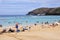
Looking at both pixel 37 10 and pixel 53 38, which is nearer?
pixel 53 38

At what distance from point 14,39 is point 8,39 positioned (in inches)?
19.9

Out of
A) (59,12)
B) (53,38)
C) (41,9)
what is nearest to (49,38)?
(53,38)

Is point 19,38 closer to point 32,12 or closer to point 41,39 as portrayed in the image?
point 41,39

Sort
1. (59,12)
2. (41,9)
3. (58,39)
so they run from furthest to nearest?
(41,9), (59,12), (58,39)

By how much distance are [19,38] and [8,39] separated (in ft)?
3.46

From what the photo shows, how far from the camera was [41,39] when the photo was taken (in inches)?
651

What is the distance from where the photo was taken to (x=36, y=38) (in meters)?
16.9

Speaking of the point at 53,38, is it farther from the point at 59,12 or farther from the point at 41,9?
the point at 41,9

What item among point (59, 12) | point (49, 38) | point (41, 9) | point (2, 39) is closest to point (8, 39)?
point (2, 39)

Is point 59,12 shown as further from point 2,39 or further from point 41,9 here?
point 2,39

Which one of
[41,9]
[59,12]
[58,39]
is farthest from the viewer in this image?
[41,9]

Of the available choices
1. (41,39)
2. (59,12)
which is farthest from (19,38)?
(59,12)

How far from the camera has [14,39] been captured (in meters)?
16.7

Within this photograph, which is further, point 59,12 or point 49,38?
point 59,12
